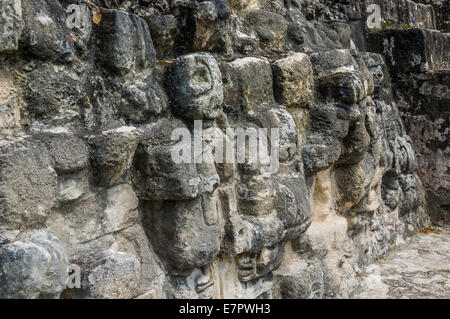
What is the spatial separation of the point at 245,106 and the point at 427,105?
3.21m

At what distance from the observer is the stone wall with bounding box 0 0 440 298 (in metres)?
2.04

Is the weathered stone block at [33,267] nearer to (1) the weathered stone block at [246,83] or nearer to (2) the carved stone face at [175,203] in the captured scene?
(2) the carved stone face at [175,203]

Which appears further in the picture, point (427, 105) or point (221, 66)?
point (427, 105)

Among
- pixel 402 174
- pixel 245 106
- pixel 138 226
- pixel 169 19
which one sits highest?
pixel 169 19

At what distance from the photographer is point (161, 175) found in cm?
250

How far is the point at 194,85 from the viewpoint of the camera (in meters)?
2.64

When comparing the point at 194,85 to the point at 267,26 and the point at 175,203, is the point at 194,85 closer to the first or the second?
the point at 175,203

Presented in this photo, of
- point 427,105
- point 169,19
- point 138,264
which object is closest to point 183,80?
point 169,19

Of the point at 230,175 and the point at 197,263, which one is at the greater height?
the point at 230,175

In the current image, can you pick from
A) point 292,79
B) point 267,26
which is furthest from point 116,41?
point 267,26

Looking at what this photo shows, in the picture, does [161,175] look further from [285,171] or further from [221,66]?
[285,171]

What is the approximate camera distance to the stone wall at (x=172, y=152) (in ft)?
6.68

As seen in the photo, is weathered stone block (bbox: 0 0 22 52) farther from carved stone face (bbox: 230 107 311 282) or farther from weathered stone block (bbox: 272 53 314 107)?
weathered stone block (bbox: 272 53 314 107)

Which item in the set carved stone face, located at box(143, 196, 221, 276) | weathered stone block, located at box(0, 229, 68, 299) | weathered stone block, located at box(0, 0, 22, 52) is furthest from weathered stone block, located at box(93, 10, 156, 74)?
weathered stone block, located at box(0, 229, 68, 299)
